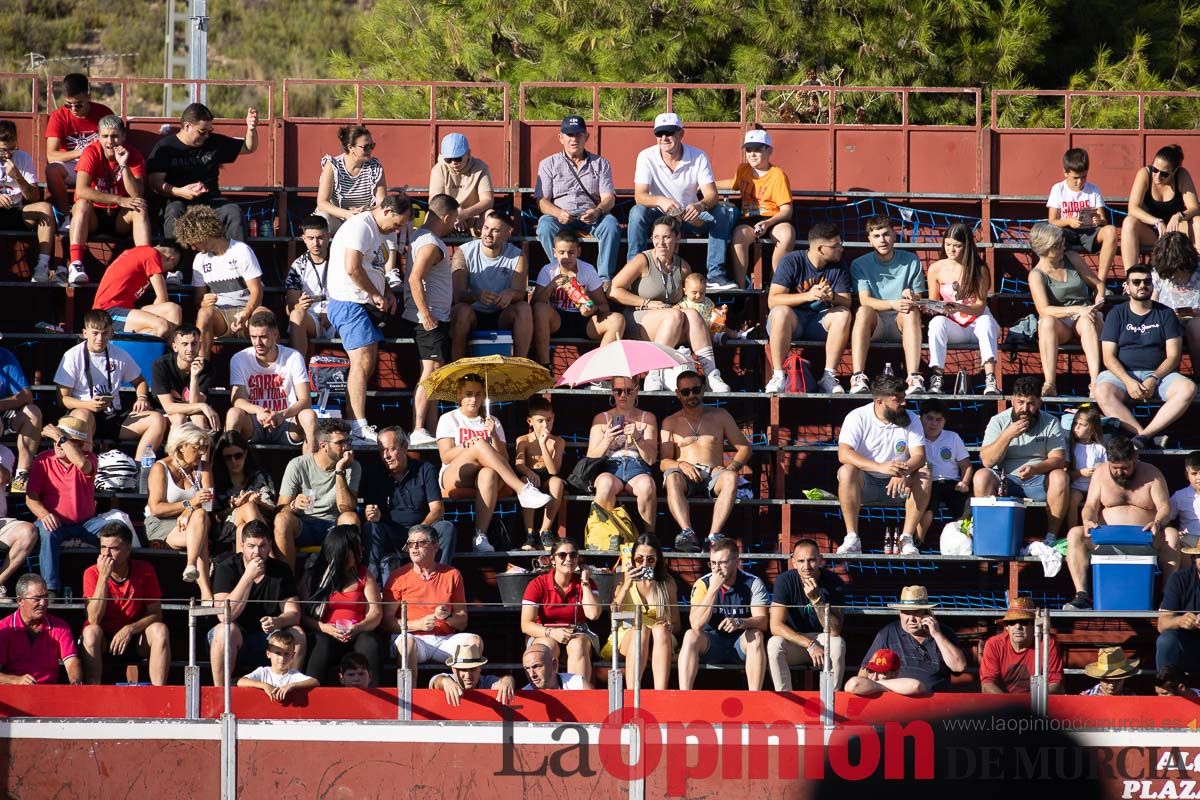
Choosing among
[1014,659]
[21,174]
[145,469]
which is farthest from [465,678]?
[21,174]

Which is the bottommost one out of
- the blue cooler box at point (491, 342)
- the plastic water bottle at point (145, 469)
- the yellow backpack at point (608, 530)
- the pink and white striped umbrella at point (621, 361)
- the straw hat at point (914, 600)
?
the straw hat at point (914, 600)

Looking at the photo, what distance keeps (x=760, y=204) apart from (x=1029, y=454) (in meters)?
3.59

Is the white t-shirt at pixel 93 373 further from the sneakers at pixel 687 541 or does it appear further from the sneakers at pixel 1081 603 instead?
the sneakers at pixel 1081 603

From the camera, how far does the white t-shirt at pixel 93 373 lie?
13523 mm

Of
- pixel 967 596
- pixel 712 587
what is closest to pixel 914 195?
pixel 967 596

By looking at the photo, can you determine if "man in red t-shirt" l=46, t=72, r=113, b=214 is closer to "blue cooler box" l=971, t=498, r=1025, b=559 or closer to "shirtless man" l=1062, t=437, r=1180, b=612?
"blue cooler box" l=971, t=498, r=1025, b=559

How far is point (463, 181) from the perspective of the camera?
50.5 feet

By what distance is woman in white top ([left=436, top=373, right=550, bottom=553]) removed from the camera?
13023 millimetres

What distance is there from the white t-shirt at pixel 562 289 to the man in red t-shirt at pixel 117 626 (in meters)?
4.42

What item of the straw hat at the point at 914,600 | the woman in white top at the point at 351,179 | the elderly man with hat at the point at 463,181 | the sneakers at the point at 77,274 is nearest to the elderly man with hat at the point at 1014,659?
the straw hat at the point at 914,600

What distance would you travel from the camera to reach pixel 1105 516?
1310 centimetres

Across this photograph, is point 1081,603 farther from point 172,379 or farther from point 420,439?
point 172,379

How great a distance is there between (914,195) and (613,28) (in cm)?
605

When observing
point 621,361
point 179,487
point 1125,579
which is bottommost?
point 1125,579
